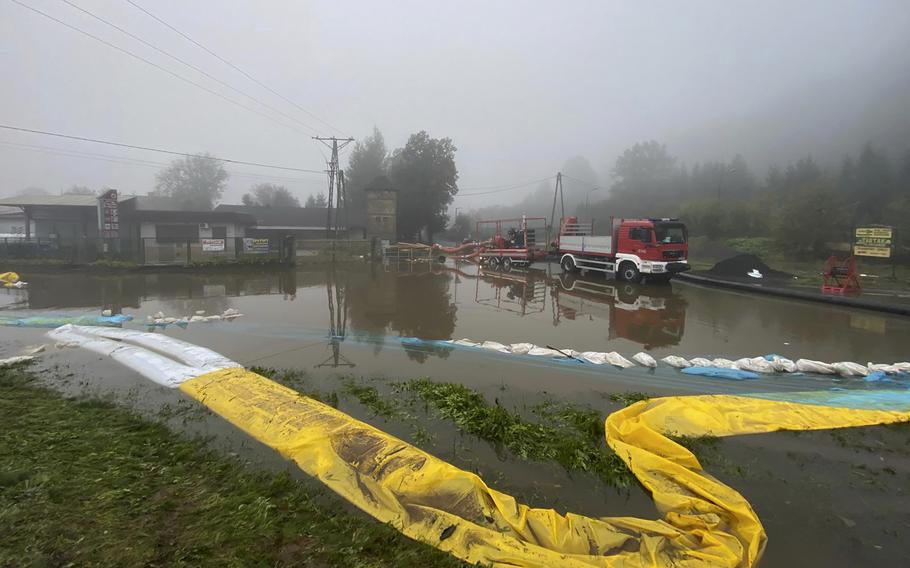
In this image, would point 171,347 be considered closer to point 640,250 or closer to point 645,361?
point 645,361

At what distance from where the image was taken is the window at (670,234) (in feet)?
55.5

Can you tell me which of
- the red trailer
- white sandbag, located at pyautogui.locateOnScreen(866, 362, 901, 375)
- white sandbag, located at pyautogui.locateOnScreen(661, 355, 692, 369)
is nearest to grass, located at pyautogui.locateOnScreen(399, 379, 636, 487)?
white sandbag, located at pyautogui.locateOnScreen(661, 355, 692, 369)

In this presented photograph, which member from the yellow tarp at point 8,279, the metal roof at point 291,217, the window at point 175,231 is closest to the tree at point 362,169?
the metal roof at point 291,217

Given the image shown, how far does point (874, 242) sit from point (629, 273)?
11.4 meters

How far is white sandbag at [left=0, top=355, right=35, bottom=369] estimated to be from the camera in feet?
20.4

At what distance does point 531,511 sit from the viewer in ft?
9.54

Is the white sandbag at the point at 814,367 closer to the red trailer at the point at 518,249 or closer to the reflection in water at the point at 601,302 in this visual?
the reflection in water at the point at 601,302

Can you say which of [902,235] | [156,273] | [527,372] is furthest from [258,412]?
[902,235]

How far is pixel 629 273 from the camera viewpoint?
→ 17.9m

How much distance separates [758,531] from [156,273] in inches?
905

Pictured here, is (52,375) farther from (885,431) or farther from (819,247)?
(819,247)

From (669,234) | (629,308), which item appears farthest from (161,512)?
(669,234)

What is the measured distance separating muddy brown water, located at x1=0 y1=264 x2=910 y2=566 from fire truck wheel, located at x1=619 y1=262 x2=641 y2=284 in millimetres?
1052

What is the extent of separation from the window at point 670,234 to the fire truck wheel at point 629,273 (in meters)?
1.47
